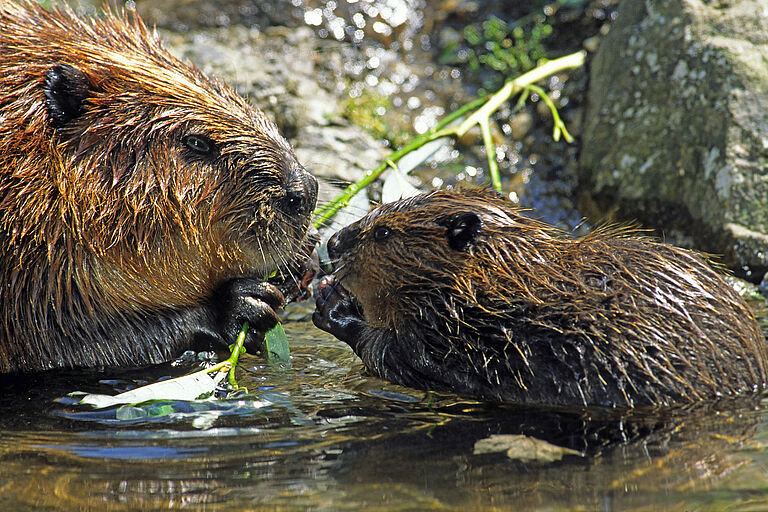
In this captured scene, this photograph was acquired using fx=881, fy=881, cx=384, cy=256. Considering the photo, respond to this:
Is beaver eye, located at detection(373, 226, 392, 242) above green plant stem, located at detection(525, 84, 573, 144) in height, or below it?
below

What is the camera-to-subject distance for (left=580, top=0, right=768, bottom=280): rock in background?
15.1ft

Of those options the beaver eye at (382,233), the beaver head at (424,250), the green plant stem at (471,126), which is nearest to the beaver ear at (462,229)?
the beaver head at (424,250)

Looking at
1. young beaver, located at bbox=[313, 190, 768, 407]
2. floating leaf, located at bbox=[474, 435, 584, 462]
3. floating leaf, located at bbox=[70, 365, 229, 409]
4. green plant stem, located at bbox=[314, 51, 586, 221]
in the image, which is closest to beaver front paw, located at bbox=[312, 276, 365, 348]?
young beaver, located at bbox=[313, 190, 768, 407]

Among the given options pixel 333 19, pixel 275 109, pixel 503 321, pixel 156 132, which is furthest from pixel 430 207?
pixel 333 19

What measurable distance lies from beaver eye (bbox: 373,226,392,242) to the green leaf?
0.52 metres

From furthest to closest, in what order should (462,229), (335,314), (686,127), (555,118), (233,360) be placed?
(686,127) → (555,118) → (335,314) → (462,229) → (233,360)

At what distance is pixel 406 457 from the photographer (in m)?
2.53

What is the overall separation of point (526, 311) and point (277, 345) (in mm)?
988

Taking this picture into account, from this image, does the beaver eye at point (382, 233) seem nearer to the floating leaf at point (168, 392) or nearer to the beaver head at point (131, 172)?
the beaver head at point (131, 172)

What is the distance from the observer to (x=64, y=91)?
2941 mm

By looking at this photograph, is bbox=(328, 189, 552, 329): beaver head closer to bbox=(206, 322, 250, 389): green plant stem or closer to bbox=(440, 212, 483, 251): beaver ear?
bbox=(440, 212, 483, 251): beaver ear

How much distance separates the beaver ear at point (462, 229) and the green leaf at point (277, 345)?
753 mm

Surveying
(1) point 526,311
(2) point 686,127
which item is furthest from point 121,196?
(2) point 686,127

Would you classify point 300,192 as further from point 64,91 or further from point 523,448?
point 523,448
